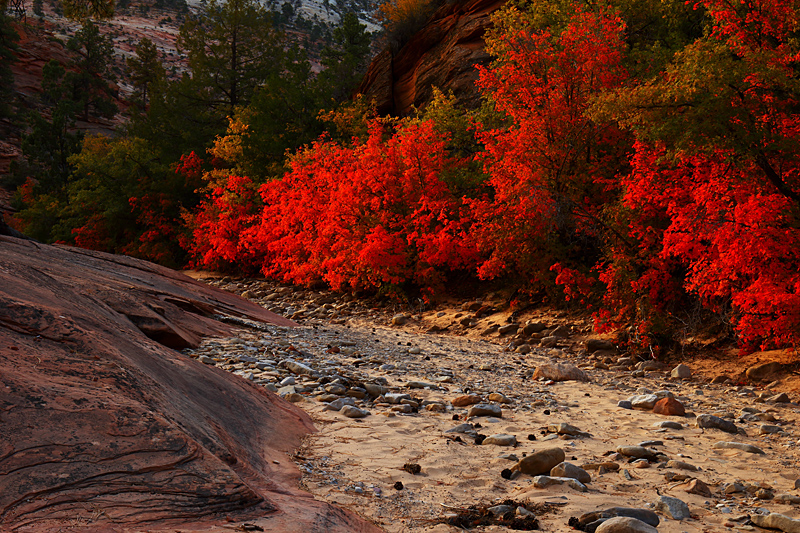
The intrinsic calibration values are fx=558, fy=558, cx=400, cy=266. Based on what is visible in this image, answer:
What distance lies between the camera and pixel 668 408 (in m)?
7.69

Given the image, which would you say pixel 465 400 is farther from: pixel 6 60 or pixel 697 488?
pixel 6 60

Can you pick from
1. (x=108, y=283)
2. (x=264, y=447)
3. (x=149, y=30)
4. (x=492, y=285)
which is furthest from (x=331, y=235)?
(x=149, y=30)

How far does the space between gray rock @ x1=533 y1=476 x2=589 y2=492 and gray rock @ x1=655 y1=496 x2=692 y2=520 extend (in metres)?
0.55

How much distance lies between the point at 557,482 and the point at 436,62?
3117 cm

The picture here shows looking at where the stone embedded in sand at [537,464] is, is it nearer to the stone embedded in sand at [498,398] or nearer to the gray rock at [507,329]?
the stone embedded in sand at [498,398]

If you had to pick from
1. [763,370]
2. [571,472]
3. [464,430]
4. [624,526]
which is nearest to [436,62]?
[763,370]

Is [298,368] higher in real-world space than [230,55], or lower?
lower

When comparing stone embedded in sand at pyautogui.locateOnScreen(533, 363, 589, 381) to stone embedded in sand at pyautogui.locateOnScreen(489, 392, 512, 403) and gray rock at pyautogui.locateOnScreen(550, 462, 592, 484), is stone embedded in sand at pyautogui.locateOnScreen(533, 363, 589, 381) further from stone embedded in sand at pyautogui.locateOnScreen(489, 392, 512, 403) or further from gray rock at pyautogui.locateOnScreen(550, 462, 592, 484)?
gray rock at pyautogui.locateOnScreen(550, 462, 592, 484)

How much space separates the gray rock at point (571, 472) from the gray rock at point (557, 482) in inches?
3.2

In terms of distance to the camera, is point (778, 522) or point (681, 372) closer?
point (778, 522)

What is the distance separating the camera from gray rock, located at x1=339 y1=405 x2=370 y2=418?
638 centimetres

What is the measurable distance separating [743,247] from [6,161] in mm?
60947

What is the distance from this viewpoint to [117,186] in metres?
37.4

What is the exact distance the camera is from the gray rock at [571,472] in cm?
464
